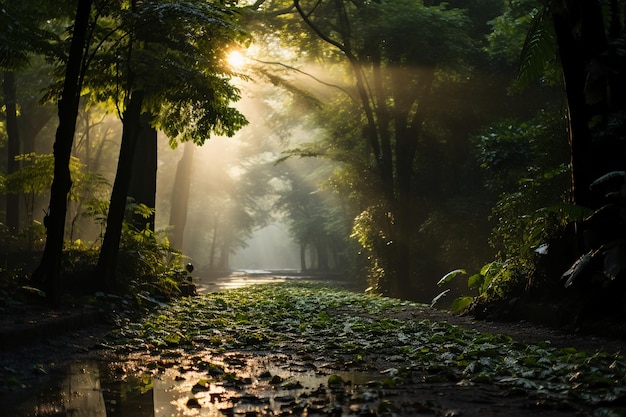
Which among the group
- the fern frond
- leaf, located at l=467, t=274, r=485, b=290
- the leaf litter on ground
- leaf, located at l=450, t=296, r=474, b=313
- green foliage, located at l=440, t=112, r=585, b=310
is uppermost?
the fern frond

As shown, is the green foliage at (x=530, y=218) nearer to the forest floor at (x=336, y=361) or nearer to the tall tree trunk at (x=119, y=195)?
the forest floor at (x=336, y=361)

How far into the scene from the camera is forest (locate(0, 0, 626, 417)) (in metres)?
4.95

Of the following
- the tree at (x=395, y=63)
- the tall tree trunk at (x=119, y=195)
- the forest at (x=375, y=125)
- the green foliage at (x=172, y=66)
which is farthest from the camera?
the tree at (x=395, y=63)

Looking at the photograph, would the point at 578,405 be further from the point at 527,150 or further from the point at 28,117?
the point at 28,117

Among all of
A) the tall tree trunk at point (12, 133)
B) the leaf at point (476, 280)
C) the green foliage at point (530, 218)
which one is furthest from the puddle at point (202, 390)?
the tall tree trunk at point (12, 133)

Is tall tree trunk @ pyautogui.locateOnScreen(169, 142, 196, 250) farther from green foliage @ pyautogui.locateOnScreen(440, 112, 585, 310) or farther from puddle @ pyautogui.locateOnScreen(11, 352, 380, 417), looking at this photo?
puddle @ pyautogui.locateOnScreen(11, 352, 380, 417)

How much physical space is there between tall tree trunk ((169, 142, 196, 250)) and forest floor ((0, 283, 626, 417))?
966 inches

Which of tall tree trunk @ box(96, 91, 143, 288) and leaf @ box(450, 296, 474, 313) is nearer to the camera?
leaf @ box(450, 296, 474, 313)

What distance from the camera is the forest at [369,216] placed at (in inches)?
195

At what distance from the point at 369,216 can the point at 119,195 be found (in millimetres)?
11481

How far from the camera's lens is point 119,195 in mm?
10719

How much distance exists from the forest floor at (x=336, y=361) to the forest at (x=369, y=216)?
0.04m

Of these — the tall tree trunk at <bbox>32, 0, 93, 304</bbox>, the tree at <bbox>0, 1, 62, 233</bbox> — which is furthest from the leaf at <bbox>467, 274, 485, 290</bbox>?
the tree at <bbox>0, 1, 62, 233</bbox>

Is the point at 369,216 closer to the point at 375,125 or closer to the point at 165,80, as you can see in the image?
the point at 375,125
